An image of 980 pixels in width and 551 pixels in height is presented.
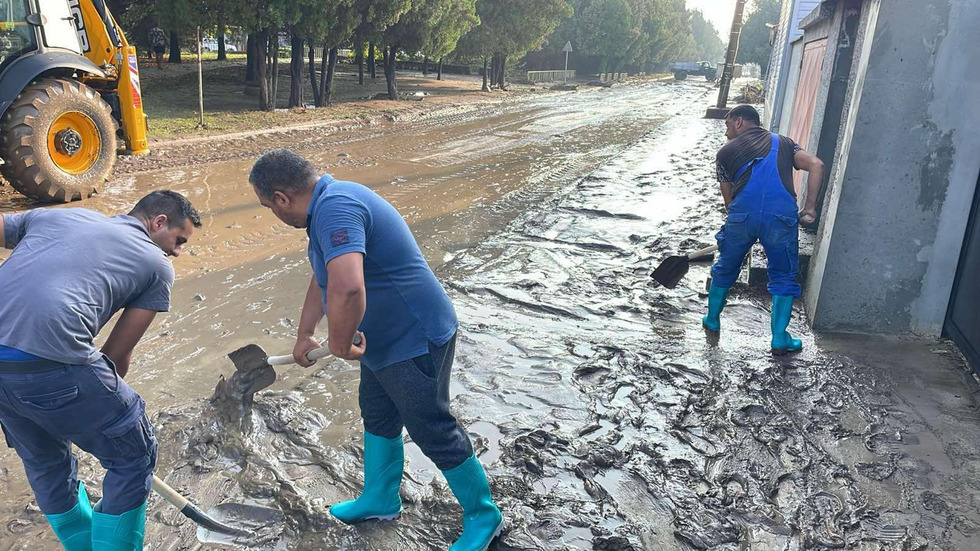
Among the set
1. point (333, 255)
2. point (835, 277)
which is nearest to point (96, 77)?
point (333, 255)

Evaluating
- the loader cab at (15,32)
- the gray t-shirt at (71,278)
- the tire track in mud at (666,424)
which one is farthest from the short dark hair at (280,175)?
the loader cab at (15,32)

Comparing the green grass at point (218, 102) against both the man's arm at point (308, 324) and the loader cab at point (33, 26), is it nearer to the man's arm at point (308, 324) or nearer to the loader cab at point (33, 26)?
the loader cab at point (33, 26)

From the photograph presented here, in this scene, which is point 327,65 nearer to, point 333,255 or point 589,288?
point 589,288

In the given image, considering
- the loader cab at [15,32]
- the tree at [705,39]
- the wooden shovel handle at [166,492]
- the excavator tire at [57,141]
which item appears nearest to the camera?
the wooden shovel handle at [166,492]

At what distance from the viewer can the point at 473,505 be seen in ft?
9.70

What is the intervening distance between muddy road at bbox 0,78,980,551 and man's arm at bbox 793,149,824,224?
41.5 inches

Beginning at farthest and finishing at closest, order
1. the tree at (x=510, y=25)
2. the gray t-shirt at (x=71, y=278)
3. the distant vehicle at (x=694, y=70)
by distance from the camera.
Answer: the distant vehicle at (x=694, y=70), the tree at (x=510, y=25), the gray t-shirt at (x=71, y=278)

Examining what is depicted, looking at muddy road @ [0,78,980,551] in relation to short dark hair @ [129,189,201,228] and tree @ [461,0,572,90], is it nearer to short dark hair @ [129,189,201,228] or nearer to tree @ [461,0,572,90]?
short dark hair @ [129,189,201,228]

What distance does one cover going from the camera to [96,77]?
29.2ft

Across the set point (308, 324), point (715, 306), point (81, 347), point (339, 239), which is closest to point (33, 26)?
point (308, 324)

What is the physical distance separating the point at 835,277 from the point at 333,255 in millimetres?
4444

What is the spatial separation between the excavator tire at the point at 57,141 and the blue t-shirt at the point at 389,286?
22.4 feet

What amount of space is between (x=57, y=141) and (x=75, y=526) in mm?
7120

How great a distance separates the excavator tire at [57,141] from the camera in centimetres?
766
